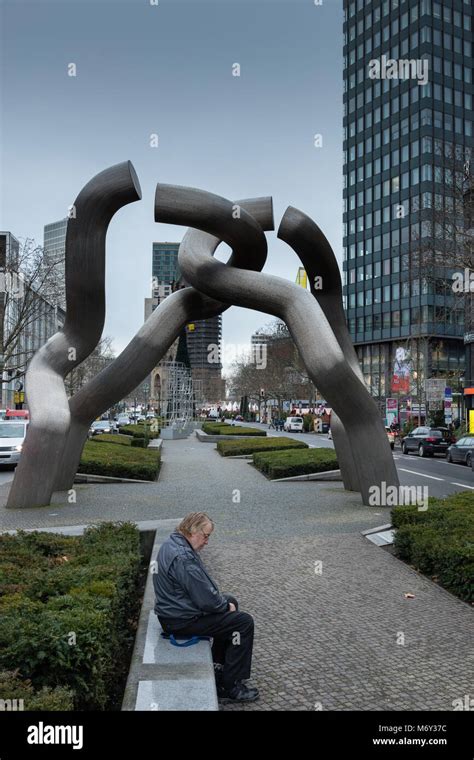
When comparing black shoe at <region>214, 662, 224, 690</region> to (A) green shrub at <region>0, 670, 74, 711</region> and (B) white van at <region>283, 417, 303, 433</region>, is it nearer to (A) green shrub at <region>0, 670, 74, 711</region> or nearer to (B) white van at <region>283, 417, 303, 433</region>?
(A) green shrub at <region>0, 670, 74, 711</region>

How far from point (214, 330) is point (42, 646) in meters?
184

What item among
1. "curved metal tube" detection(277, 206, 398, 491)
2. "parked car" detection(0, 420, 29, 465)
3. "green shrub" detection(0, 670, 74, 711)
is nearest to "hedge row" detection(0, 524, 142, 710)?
"green shrub" detection(0, 670, 74, 711)

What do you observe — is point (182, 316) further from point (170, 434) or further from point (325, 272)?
point (170, 434)

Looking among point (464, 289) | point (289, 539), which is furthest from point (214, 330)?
point (289, 539)

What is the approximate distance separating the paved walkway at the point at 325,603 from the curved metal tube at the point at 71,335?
0.82 meters

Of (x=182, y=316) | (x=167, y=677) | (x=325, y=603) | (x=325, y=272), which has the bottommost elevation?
(x=325, y=603)

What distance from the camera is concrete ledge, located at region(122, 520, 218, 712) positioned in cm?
414

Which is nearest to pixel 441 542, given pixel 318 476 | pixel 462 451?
pixel 318 476

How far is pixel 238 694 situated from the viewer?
16.3ft

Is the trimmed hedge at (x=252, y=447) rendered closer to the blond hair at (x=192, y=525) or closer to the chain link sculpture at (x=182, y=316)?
the chain link sculpture at (x=182, y=316)

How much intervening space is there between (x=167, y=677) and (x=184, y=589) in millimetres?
740

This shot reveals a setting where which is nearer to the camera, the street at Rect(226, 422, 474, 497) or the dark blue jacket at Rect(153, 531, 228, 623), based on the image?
the dark blue jacket at Rect(153, 531, 228, 623)

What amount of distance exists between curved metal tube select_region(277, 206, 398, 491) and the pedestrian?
9.53 meters

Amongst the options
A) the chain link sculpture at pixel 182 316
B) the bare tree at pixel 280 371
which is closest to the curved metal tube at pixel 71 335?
the chain link sculpture at pixel 182 316
